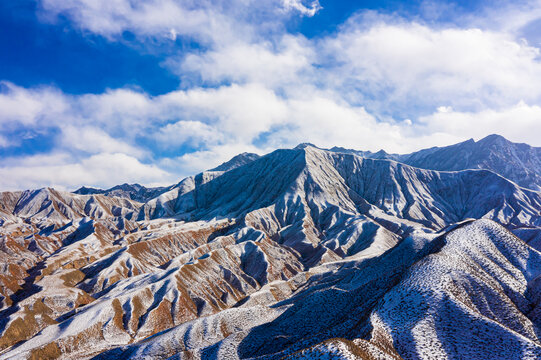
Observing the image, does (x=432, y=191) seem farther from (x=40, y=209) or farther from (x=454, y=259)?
(x=40, y=209)

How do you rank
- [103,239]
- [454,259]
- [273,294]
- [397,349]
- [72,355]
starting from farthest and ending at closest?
[103,239], [273,294], [72,355], [454,259], [397,349]

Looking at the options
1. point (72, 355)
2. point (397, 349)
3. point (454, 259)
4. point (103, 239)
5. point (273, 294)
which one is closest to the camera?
point (397, 349)

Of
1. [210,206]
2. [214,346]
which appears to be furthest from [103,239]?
[214,346]

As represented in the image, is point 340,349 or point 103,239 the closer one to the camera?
point 340,349

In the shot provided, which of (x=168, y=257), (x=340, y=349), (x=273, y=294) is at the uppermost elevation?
(x=168, y=257)

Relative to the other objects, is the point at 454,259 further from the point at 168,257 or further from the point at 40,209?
the point at 40,209

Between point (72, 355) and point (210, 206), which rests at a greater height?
point (210, 206)
